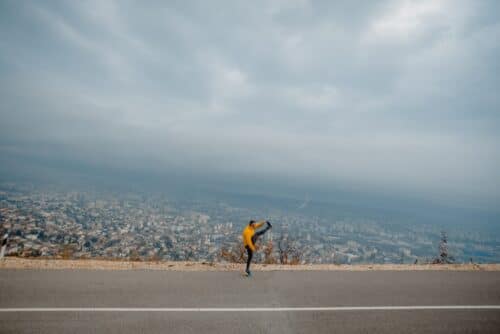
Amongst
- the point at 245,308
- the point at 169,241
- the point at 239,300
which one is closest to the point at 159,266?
the point at 239,300

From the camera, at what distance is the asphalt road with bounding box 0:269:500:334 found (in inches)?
201

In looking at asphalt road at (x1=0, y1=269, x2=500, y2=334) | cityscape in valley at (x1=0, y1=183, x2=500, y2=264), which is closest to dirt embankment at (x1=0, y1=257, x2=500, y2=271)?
asphalt road at (x1=0, y1=269, x2=500, y2=334)

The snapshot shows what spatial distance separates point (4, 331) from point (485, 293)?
11180 millimetres

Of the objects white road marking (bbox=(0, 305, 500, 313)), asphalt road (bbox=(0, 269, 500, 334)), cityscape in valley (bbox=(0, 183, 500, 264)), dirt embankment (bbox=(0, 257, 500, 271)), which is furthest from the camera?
cityscape in valley (bbox=(0, 183, 500, 264))

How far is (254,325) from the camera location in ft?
16.9

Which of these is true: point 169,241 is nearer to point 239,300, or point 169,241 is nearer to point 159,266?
point 159,266

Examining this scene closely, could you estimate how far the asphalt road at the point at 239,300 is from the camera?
509cm

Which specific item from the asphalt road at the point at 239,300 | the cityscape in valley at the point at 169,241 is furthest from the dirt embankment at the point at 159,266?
the cityscape in valley at the point at 169,241

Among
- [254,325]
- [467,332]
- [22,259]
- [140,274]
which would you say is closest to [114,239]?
[22,259]

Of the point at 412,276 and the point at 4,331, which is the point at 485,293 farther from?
the point at 4,331

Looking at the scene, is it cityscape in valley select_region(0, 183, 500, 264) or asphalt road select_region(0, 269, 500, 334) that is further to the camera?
cityscape in valley select_region(0, 183, 500, 264)

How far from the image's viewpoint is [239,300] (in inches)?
248

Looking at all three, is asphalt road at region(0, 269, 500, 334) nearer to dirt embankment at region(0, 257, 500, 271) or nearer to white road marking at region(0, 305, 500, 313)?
white road marking at region(0, 305, 500, 313)

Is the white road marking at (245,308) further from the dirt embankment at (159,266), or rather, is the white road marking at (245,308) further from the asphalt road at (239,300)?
the dirt embankment at (159,266)
